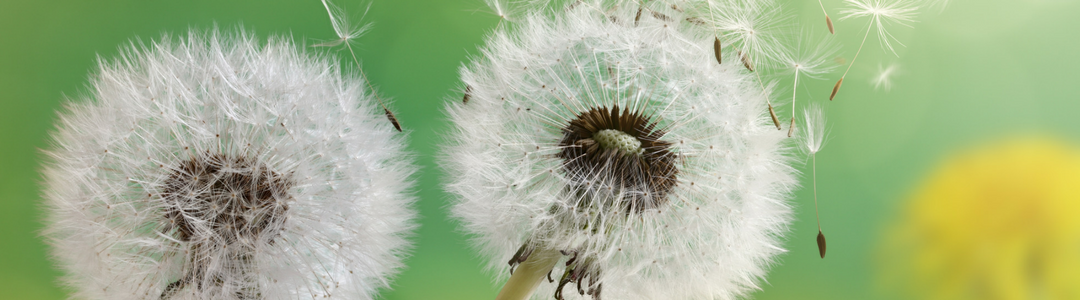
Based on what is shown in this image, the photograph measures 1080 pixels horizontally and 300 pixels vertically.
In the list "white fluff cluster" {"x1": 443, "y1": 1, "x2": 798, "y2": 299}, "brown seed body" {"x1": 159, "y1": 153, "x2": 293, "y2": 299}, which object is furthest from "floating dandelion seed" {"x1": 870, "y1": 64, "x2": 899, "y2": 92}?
"brown seed body" {"x1": 159, "y1": 153, "x2": 293, "y2": 299}

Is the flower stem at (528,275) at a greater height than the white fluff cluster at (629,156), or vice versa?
the white fluff cluster at (629,156)

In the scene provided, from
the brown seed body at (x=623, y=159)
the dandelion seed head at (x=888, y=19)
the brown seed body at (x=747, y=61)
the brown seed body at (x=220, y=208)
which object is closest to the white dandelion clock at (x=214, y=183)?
the brown seed body at (x=220, y=208)

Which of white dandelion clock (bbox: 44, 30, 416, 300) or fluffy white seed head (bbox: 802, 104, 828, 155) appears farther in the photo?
fluffy white seed head (bbox: 802, 104, 828, 155)

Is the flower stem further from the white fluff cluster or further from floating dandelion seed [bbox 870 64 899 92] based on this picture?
floating dandelion seed [bbox 870 64 899 92]

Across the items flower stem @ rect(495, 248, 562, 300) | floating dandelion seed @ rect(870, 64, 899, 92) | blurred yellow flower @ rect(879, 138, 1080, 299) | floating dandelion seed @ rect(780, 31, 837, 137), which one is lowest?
blurred yellow flower @ rect(879, 138, 1080, 299)

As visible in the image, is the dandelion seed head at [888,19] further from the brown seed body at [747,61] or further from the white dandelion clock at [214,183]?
the white dandelion clock at [214,183]

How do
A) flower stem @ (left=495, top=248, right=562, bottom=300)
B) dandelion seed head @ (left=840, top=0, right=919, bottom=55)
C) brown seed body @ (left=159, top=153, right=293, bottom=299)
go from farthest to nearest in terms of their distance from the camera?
dandelion seed head @ (left=840, top=0, right=919, bottom=55), flower stem @ (left=495, top=248, right=562, bottom=300), brown seed body @ (left=159, top=153, right=293, bottom=299)
